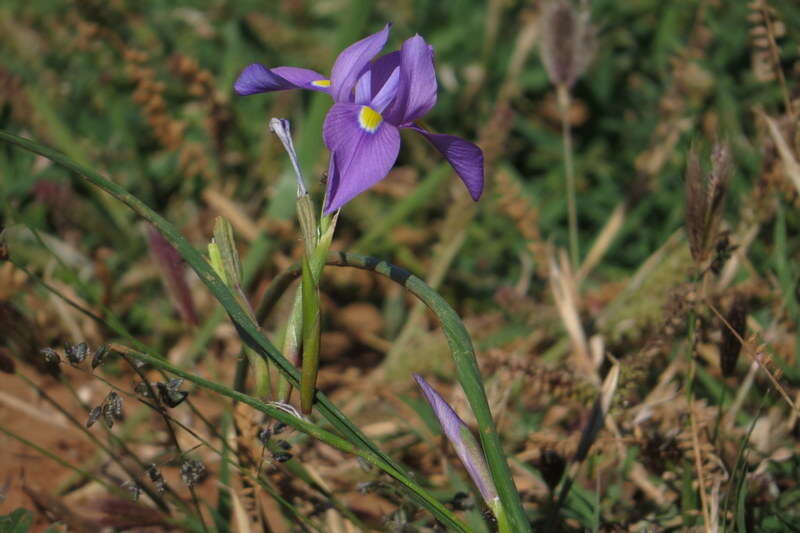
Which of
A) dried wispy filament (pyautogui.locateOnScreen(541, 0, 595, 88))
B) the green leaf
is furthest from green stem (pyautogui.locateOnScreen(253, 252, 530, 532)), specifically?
dried wispy filament (pyautogui.locateOnScreen(541, 0, 595, 88))

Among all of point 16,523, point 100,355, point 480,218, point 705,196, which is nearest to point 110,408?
point 100,355

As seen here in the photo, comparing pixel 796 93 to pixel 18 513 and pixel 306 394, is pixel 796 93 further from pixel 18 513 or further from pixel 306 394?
pixel 18 513

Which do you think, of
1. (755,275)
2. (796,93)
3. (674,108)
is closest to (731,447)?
(755,275)

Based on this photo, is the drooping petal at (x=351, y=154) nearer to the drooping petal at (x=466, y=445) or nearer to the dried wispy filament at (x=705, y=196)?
the drooping petal at (x=466, y=445)

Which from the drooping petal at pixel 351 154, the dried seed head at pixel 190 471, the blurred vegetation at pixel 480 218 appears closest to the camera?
the drooping petal at pixel 351 154

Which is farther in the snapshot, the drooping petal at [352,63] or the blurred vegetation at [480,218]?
the blurred vegetation at [480,218]

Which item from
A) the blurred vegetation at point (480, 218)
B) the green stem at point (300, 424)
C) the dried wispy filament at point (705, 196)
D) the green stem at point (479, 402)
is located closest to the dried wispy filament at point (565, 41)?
the blurred vegetation at point (480, 218)

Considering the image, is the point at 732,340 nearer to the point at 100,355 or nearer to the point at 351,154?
the point at 351,154
